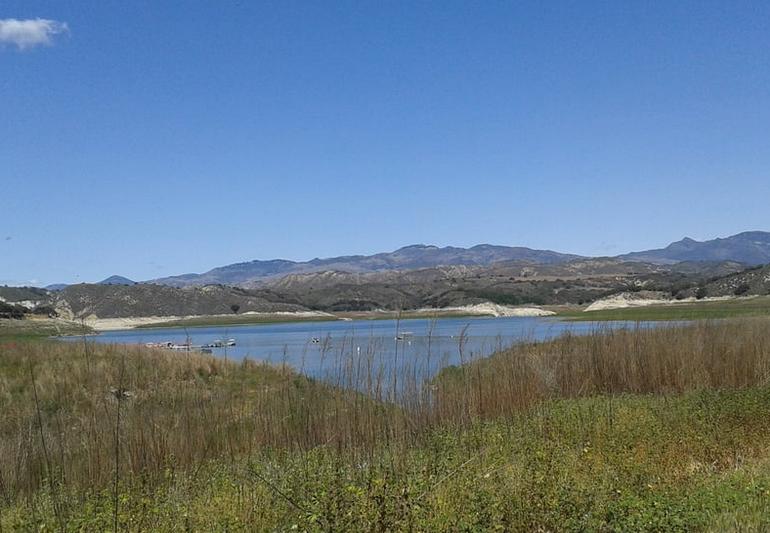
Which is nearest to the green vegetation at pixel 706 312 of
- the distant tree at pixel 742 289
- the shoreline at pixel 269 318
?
the distant tree at pixel 742 289

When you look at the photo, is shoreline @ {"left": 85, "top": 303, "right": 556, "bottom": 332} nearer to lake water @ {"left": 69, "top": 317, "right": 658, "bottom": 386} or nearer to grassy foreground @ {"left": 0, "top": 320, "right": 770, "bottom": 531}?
lake water @ {"left": 69, "top": 317, "right": 658, "bottom": 386}

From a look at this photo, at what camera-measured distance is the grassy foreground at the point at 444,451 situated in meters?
5.30

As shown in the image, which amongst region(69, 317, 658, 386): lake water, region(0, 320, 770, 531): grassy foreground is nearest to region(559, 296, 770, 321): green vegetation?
region(69, 317, 658, 386): lake water

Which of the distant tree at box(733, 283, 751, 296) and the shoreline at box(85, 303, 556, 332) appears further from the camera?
the shoreline at box(85, 303, 556, 332)

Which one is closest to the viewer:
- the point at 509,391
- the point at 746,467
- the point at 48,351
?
the point at 746,467

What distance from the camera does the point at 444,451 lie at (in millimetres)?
7941

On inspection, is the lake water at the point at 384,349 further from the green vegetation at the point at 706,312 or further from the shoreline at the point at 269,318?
the shoreline at the point at 269,318

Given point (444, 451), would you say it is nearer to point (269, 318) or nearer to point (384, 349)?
point (384, 349)

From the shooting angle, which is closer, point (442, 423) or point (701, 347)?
point (442, 423)

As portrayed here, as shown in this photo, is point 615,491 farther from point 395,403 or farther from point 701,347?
point 701,347

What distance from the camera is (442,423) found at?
987 cm

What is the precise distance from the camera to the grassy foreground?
530 centimetres

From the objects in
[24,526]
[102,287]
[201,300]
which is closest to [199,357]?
[24,526]

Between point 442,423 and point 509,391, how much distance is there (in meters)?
2.02
